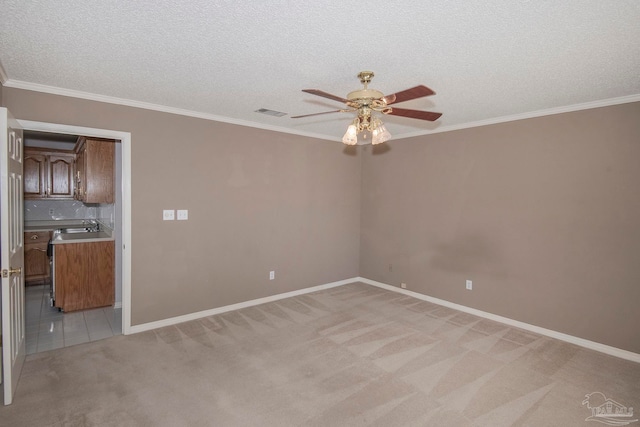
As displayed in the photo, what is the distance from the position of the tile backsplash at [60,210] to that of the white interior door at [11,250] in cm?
311

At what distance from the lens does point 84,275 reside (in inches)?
171

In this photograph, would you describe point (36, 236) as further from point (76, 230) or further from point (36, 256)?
point (76, 230)

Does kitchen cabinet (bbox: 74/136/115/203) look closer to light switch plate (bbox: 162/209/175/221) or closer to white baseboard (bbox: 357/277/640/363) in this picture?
light switch plate (bbox: 162/209/175/221)

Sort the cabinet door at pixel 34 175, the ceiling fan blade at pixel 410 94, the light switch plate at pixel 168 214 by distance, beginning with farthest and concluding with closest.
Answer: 1. the cabinet door at pixel 34 175
2. the light switch plate at pixel 168 214
3. the ceiling fan blade at pixel 410 94

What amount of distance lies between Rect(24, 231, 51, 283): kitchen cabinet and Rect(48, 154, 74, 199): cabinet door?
2.66 ft

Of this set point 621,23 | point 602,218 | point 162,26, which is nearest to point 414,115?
point 621,23

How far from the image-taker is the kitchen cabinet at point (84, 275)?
166 inches

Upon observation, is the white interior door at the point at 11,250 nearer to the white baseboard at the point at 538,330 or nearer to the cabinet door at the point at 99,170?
the cabinet door at the point at 99,170

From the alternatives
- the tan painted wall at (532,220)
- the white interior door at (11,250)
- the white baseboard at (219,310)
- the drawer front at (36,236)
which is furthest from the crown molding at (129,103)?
the drawer front at (36,236)

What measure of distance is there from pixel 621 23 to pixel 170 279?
442cm

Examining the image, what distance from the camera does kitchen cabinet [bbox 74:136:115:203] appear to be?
4348 mm

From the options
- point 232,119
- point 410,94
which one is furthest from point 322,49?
point 232,119

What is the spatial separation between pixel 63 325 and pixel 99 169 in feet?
6.62

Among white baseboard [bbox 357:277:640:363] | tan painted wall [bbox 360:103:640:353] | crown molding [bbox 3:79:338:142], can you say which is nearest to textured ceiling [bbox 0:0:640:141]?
crown molding [bbox 3:79:338:142]
